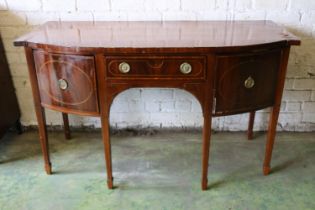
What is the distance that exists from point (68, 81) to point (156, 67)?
16.2 inches

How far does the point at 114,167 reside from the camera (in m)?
1.84

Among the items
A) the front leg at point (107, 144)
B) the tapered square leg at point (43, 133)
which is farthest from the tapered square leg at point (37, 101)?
the front leg at point (107, 144)

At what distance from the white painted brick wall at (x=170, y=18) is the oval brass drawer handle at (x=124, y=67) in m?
0.63

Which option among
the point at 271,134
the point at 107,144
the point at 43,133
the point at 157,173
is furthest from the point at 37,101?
the point at 271,134

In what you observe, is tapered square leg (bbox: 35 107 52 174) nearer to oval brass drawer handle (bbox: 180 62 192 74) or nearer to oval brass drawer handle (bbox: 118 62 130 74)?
oval brass drawer handle (bbox: 118 62 130 74)

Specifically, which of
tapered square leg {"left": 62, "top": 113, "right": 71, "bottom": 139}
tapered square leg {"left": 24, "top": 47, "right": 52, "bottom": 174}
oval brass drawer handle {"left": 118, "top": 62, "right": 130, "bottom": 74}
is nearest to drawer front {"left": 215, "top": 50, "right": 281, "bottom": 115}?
oval brass drawer handle {"left": 118, "top": 62, "right": 130, "bottom": 74}

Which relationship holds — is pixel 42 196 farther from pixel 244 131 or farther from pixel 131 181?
pixel 244 131

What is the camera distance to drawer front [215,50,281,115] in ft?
4.53

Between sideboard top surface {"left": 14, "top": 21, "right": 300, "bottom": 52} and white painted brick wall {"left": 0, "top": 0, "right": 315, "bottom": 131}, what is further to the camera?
white painted brick wall {"left": 0, "top": 0, "right": 315, "bottom": 131}

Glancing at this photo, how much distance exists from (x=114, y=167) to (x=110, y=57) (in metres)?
0.75

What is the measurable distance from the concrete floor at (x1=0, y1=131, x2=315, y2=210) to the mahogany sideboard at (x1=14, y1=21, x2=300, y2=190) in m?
0.23

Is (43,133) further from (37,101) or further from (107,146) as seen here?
(107,146)

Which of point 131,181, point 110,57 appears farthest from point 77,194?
point 110,57

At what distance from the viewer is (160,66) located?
4.49 ft
